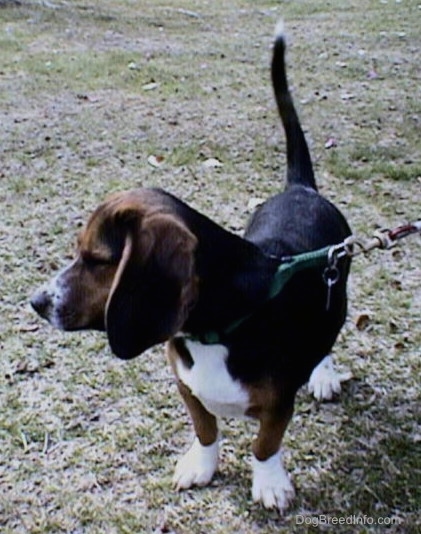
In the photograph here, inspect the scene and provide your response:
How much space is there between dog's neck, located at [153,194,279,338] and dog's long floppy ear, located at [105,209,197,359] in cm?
6

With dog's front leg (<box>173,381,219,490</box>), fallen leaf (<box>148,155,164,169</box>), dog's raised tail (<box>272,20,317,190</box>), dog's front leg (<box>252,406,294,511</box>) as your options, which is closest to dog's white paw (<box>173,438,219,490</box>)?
dog's front leg (<box>173,381,219,490</box>)

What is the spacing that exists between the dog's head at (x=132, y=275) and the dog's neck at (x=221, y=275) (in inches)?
2.3

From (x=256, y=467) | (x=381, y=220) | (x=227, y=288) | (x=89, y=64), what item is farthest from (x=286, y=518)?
(x=89, y=64)

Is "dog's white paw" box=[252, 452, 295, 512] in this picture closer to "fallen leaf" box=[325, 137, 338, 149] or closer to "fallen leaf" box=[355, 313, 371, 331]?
"fallen leaf" box=[355, 313, 371, 331]

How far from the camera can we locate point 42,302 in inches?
89.4

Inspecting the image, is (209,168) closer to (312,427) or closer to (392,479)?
(312,427)

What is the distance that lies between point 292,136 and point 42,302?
133 cm

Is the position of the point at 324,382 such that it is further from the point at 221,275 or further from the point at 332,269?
the point at 221,275

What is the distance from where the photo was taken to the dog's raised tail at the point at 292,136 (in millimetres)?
3164

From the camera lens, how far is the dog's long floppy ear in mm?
1995

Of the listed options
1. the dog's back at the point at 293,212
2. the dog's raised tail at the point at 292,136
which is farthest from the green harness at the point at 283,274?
the dog's raised tail at the point at 292,136

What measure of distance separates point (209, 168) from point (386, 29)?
4709 millimetres

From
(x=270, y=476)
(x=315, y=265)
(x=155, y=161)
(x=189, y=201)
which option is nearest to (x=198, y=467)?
(x=270, y=476)

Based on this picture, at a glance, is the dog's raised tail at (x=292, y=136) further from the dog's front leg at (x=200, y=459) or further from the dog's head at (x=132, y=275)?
the dog's head at (x=132, y=275)
